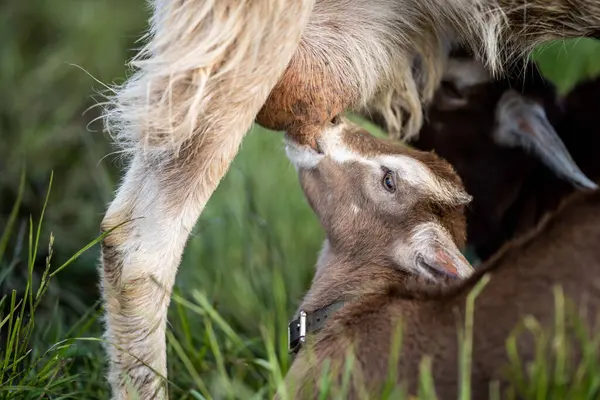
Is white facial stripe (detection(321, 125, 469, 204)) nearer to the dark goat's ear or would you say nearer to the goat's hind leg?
the goat's hind leg

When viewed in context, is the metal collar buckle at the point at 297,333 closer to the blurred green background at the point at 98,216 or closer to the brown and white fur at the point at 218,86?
the blurred green background at the point at 98,216

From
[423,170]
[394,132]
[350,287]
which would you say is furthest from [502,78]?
[350,287]

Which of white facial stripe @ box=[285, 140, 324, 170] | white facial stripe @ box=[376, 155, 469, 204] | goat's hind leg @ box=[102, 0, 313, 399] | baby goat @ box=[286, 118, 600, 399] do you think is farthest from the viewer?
white facial stripe @ box=[285, 140, 324, 170]

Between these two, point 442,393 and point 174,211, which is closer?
point 442,393

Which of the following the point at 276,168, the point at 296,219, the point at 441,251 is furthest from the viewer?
the point at 276,168

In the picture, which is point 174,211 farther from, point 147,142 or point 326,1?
point 326,1

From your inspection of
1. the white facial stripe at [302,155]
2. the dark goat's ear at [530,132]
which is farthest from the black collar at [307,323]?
the dark goat's ear at [530,132]

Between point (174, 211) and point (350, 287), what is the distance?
0.61 m

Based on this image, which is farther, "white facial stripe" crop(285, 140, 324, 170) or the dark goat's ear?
the dark goat's ear

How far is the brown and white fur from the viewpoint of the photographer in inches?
123

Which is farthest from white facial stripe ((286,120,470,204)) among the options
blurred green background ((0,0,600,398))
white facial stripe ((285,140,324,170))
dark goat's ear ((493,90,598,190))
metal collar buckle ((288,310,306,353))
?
dark goat's ear ((493,90,598,190))

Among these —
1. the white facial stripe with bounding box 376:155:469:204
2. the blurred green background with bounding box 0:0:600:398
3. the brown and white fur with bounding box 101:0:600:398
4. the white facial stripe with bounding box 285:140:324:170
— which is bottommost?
the blurred green background with bounding box 0:0:600:398

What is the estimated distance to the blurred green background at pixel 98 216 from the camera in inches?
151

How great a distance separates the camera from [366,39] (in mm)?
3607
